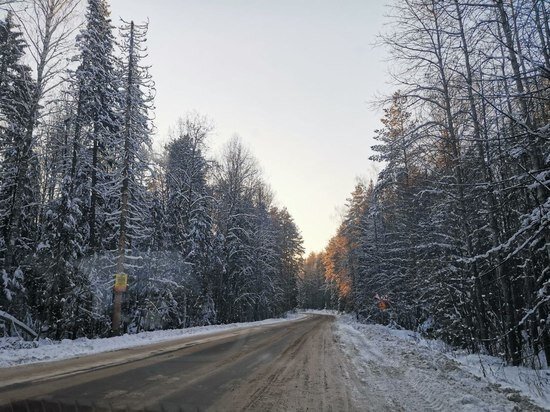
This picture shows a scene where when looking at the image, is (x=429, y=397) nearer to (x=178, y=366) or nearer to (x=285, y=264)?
(x=178, y=366)

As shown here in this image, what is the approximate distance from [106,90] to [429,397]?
2005cm

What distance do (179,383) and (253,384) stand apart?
4.04 feet

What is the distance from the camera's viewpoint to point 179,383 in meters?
6.70

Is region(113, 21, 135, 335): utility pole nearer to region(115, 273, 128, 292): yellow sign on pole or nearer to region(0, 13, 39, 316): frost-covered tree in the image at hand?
region(115, 273, 128, 292): yellow sign on pole

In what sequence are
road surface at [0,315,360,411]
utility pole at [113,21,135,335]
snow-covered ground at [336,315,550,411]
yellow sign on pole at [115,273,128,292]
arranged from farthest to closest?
utility pole at [113,21,135,335] → yellow sign on pole at [115,273,128,292] → snow-covered ground at [336,315,550,411] → road surface at [0,315,360,411]

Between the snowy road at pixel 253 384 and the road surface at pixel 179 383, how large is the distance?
1 cm

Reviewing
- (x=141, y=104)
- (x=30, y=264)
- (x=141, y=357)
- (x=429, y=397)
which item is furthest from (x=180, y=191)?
(x=429, y=397)

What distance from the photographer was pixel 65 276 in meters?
16.8

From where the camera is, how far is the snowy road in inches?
217

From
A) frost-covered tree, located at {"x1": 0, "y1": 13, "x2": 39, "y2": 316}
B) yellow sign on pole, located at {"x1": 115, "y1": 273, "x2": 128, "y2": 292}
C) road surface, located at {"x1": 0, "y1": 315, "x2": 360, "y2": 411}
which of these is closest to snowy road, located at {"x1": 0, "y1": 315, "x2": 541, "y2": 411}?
road surface, located at {"x1": 0, "y1": 315, "x2": 360, "y2": 411}

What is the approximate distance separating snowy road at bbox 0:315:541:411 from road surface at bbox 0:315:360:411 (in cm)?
1

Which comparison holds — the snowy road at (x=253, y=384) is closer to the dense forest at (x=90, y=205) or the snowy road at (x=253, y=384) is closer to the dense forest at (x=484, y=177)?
the dense forest at (x=484, y=177)

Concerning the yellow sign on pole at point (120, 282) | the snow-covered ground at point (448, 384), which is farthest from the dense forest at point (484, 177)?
the yellow sign on pole at point (120, 282)

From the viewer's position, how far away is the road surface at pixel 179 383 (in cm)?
540
